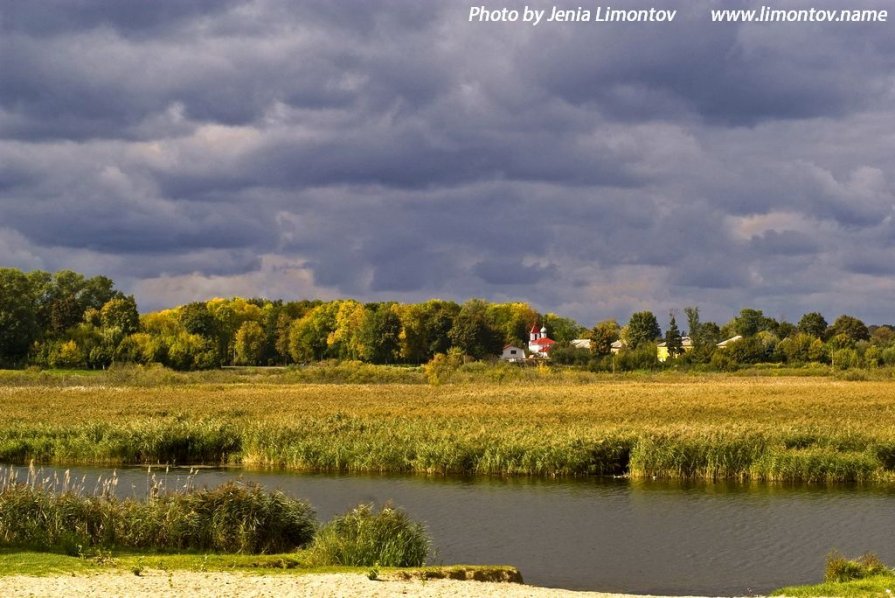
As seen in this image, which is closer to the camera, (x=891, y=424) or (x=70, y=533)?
(x=70, y=533)

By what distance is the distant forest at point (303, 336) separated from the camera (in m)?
121

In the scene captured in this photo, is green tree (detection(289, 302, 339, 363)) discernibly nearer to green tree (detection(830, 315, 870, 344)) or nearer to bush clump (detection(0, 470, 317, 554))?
green tree (detection(830, 315, 870, 344))

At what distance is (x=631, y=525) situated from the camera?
26859 millimetres

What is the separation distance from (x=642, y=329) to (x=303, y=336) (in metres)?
67.5

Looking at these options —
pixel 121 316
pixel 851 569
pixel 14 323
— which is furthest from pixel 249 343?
pixel 851 569

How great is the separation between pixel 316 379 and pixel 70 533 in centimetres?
8256

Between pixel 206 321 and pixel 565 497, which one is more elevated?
pixel 206 321

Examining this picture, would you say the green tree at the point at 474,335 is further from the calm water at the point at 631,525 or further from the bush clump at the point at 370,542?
the bush clump at the point at 370,542

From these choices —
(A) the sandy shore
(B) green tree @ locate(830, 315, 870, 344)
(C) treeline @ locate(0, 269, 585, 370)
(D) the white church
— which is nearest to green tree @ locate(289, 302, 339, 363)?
(C) treeline @ locate(0, 269, 585, 370)

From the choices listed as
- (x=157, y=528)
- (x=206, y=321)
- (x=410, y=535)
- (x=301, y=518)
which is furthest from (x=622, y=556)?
(x=206, y=321)

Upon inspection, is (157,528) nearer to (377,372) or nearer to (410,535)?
(410,535)

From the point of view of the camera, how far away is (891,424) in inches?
1692

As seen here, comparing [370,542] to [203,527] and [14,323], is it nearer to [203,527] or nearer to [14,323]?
[203,527]

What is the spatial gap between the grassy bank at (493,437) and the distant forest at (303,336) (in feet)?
204
